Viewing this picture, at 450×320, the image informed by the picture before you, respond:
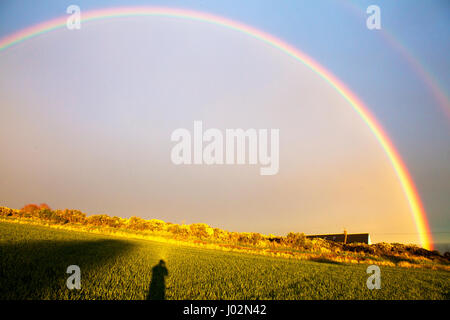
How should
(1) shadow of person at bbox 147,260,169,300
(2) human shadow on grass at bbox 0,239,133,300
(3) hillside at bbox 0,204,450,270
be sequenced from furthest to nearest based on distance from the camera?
(3) hillside at bbox 0,204,450,270 < (1) shadow of person at bbox 147,260,169,300 < (2) human shadow on grass at bbox 0,239,133,300

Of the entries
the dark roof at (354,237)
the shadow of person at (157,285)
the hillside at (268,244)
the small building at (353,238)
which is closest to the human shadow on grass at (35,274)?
the shadow of person at (157,285)

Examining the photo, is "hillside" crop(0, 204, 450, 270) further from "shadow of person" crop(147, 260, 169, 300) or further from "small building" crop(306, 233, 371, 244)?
"shadow of person" crop(147, 260, 169, 300)

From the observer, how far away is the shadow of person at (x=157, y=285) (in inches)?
342

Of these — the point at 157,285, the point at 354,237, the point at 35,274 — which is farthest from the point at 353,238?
the point at 35,274

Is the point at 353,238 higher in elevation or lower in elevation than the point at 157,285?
lower

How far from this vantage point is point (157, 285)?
10.3m

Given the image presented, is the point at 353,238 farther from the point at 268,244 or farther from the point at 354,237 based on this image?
the point at 268,244

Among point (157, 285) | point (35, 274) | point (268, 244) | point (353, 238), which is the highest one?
point (35, 274)

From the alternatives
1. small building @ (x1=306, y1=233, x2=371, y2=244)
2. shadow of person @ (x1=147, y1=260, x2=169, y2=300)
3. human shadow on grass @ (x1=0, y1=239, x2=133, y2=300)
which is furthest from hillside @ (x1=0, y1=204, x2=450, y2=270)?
human shadow on grass @ (x1=0, y1=239, x2=133, y2=300)

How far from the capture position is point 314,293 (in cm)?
1107

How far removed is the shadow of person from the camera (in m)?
8.68
